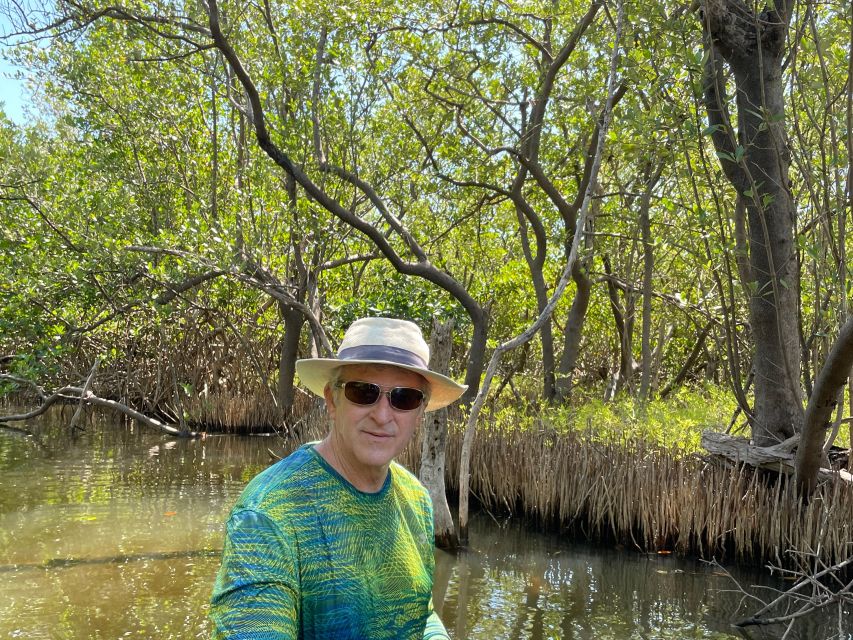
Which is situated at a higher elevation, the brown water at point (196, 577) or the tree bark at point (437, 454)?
the tree bark at point (437, 454)

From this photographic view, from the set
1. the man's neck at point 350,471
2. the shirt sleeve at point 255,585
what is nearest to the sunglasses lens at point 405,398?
the man's neck at point 350,471

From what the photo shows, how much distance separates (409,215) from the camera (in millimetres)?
13414

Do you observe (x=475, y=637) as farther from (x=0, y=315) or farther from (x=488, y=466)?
(x=0, y=315)

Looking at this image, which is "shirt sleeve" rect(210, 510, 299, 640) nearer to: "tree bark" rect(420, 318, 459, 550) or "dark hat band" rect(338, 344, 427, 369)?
"dark hat band" rect(338, 344, 427, 369)

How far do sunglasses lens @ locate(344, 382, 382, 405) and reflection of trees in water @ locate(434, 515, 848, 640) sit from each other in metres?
3.66

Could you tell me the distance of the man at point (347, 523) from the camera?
1527 mm

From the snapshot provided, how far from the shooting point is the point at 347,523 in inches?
68.9

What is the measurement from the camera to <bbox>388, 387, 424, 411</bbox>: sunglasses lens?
1.95 m

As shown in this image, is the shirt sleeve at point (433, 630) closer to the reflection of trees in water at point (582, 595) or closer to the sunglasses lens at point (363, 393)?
the sunglasses lens at point (363, 393)

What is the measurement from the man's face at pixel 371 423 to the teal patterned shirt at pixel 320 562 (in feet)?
0.23

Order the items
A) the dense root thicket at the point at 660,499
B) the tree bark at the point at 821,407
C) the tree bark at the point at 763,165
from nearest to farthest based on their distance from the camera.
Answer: the tree bark at the point at 821,407 → the tree bark at the point at 763,165 → the dense root thicket at the point at 660,499

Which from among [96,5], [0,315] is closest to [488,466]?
[96,5]

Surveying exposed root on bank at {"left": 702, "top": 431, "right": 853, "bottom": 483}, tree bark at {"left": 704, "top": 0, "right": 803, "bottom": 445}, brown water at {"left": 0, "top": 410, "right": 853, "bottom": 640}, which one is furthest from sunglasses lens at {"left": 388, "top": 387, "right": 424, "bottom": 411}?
exposed root on bank at {"left": 702, "top": 431, "right": 853, "bottom": 483}

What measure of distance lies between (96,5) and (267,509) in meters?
7.89
